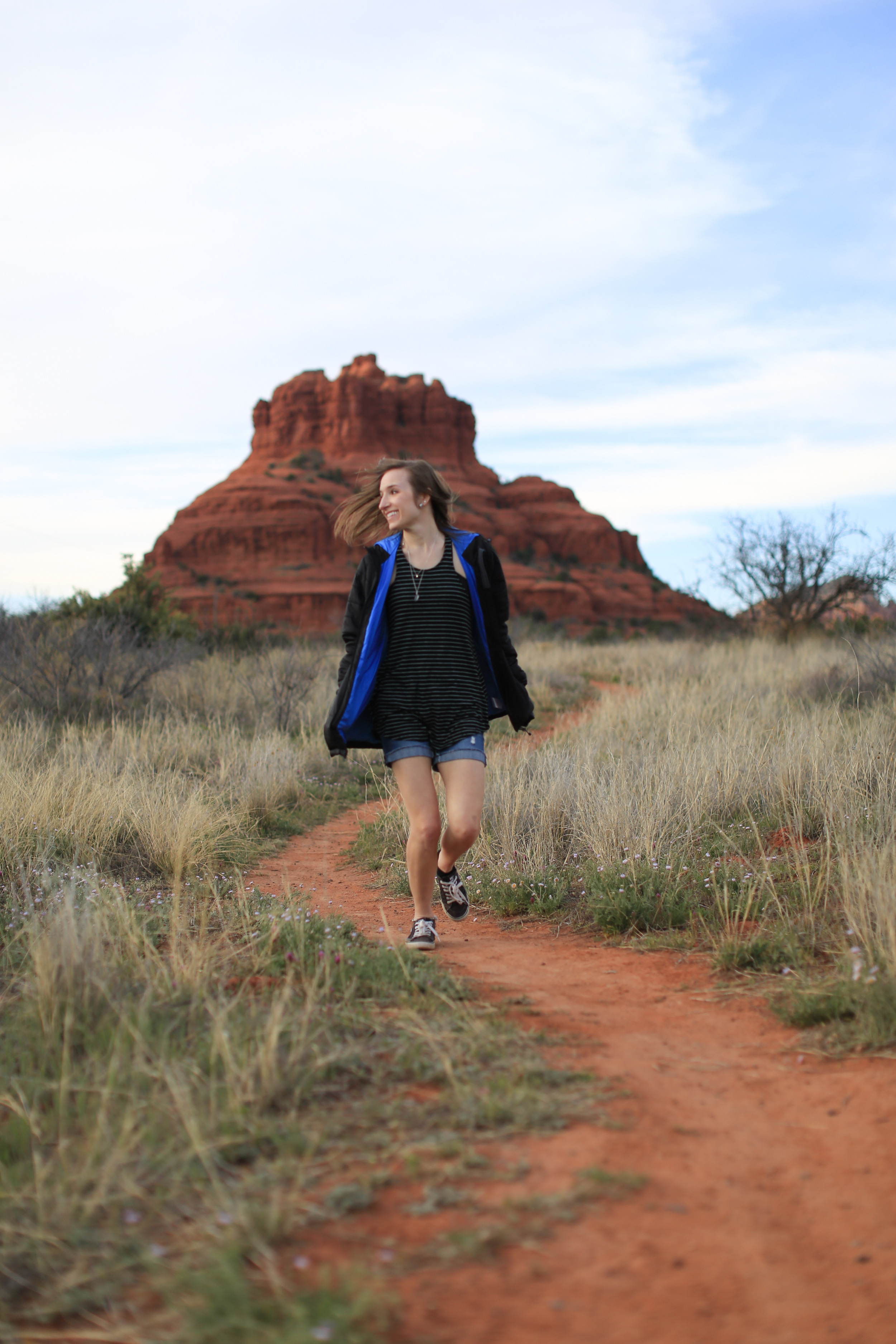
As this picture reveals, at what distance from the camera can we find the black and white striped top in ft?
13.3

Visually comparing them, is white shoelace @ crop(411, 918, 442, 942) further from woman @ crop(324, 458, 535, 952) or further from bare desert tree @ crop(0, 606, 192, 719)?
bare desert tree @ crop(0, 606, 192, 719)

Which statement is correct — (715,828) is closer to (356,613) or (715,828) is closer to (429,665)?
(429,665)

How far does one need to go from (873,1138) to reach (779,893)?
2.06m

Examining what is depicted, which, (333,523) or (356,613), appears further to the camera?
(333,523)

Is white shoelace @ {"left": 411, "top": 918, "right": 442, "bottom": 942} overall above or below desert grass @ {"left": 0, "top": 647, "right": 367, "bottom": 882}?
below

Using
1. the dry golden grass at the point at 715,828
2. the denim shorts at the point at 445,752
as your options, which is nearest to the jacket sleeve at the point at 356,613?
the denim shorts at the point at 445,752

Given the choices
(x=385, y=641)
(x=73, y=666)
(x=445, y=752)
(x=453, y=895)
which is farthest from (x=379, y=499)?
(x=73, y=666)

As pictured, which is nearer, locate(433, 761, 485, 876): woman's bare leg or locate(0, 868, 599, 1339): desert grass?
locate(0, 868, 599, 1339): desert grass

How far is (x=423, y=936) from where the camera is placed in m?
4.12

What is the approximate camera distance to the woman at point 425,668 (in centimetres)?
404

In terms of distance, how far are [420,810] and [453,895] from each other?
2.42 ft

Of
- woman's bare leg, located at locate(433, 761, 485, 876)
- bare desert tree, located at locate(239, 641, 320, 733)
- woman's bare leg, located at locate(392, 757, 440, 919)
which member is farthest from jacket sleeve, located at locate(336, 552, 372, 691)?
bare desert tree, located at locate(239, 641, 320, 733)

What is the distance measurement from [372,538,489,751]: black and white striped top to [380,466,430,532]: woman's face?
16cm

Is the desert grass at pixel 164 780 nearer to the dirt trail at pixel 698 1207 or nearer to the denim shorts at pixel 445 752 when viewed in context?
the denim shorts at pixel 445 752
